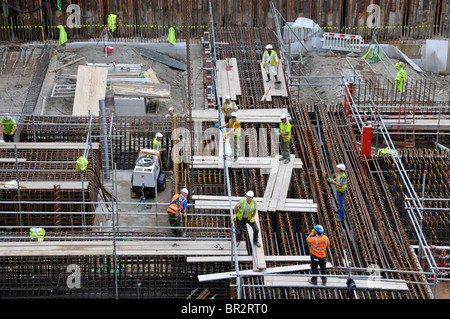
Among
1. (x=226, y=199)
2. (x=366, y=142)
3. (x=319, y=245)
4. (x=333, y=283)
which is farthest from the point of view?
(x=366, y=142)

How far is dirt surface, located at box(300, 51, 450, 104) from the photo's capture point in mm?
38906

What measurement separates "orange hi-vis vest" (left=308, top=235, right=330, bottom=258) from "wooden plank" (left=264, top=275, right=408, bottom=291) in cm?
98

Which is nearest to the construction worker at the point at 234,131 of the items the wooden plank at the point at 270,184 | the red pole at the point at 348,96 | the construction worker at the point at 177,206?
the wooden plank at the point at 270,184

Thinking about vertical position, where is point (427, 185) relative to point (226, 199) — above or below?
below

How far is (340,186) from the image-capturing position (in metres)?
27.6

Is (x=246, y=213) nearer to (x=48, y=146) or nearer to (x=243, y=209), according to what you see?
(x=243, y=209)

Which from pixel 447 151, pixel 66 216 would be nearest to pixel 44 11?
pixel 66 216

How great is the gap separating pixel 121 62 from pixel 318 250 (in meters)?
18.3

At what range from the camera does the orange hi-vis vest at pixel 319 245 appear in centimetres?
2372

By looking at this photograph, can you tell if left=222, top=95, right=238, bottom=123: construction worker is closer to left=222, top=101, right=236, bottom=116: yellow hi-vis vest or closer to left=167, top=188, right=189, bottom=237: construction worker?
left=222, top=101, right=236, bottom=116: yellow hi-vis vest

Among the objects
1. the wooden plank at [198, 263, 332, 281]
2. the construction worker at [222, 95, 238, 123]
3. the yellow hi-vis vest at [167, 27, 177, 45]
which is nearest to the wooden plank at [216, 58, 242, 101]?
the construction worker at [222, 95, 238, 123]

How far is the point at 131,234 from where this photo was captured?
27.7m

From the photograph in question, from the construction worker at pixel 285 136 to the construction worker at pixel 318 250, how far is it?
20.1 ft

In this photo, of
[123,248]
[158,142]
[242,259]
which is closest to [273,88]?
[158,142]
